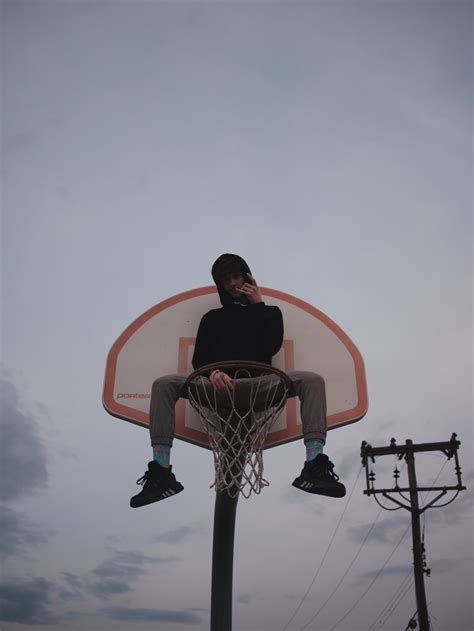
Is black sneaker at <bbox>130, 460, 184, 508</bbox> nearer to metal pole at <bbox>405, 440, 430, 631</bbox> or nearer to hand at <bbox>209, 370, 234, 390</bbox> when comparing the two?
hand at <bbox>209, 370, 234, 390</bbox>

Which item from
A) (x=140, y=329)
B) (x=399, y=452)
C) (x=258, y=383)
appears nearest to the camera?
(x=258, y=383)

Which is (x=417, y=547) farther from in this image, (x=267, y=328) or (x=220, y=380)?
(x=220, y=380)

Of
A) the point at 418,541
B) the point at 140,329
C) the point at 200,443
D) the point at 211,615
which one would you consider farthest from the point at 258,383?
the point at 418,541

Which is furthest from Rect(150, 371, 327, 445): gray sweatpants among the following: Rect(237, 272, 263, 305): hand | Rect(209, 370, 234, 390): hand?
Rect(237, 272, 263, 305): hand

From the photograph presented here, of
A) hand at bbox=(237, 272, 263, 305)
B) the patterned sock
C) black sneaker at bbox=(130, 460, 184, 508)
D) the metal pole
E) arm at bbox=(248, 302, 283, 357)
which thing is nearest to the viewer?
black sneaker at bbox=(130, 460, 184, 508)

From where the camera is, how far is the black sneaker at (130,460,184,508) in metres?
4.17

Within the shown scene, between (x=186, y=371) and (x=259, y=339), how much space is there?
0.91 meters

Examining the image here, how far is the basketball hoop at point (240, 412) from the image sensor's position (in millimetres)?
4559

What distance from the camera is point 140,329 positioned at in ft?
19.2

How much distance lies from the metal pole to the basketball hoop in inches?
361

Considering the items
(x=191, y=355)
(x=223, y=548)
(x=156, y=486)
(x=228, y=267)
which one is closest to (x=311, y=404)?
(x=156, y=486)

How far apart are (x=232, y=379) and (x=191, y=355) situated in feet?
3.46

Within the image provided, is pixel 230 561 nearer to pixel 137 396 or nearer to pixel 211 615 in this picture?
pixel 211 615

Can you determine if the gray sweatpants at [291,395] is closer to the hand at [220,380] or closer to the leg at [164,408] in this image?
the leg at [164,408]
